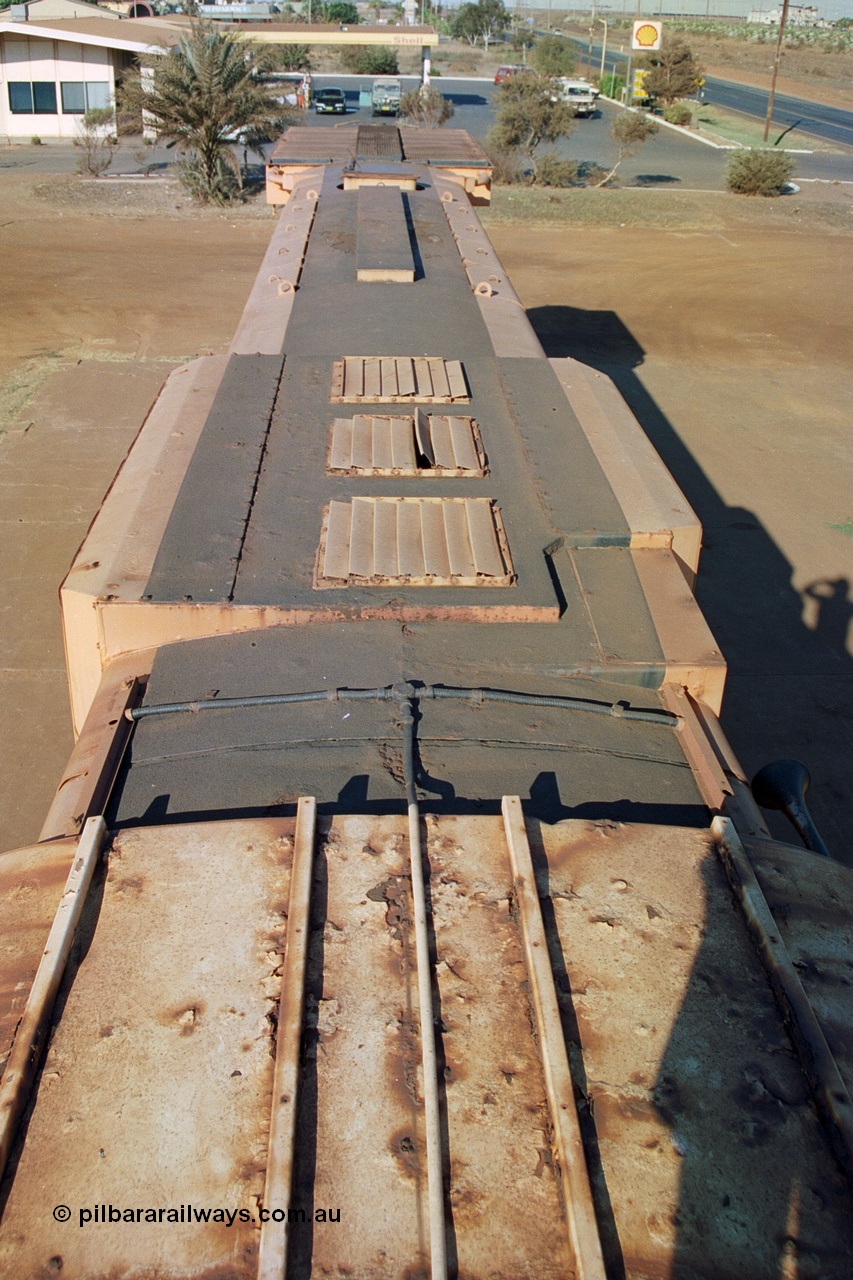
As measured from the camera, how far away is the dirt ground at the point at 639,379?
8523 millimetres

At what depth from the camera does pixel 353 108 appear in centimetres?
4531

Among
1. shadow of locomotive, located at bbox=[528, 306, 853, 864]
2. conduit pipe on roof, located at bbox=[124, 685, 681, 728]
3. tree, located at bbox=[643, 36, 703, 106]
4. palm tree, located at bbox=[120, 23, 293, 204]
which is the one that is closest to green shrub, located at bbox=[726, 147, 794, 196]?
palm tree, located at bbox=[120, 23, 293, 204]

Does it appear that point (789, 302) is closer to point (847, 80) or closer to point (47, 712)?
point (47, 712)

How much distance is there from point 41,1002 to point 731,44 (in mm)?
109947

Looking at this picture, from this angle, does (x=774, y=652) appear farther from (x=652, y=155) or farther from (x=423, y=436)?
(x=652, y=155)

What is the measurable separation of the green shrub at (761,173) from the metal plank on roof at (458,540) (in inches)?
1063

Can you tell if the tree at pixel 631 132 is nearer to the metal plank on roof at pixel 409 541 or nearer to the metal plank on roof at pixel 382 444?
the metal plank on roof at pixel 382 444

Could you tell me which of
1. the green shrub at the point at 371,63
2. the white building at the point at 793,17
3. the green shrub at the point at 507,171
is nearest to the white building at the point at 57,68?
the green shrub at the point at 507,171

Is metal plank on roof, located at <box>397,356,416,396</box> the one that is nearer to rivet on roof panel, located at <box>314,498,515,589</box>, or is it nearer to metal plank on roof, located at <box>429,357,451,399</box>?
metal plank on roof, located at <box>429,357,451,399</box>

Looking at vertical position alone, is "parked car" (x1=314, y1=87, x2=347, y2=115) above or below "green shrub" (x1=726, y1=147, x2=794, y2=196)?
above

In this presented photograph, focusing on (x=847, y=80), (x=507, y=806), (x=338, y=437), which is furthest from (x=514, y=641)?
(x=847, y=80)

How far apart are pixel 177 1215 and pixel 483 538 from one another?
362 centimetres

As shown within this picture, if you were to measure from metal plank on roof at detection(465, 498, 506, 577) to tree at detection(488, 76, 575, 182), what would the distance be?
2700 cm

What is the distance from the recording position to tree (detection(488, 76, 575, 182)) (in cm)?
3020
